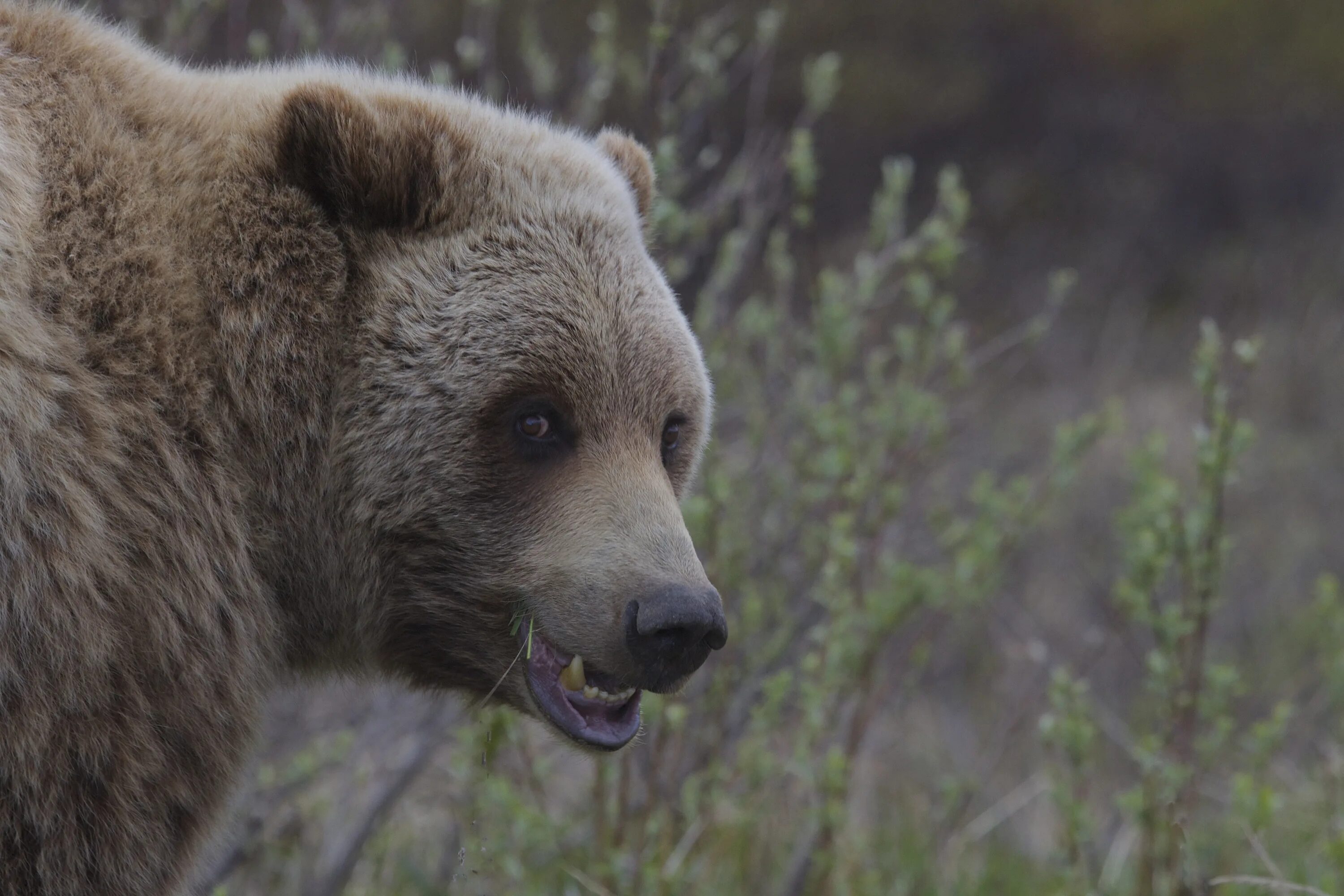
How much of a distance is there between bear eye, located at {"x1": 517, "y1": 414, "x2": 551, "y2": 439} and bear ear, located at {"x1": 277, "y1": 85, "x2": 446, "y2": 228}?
505mm

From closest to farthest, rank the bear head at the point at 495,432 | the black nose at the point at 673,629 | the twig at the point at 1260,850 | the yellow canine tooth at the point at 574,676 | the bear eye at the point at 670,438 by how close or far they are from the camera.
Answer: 1. the black nose at the point at 673,629
2. the bear head at the point at 495,432
3. the yellow canine tooth at the point at 574,676
4. the bear eye at the point at 670,438
5. the twig at the point at 1260,850

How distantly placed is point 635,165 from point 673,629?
151cm

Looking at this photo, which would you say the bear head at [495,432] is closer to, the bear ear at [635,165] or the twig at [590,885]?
the bear ear at [635,165]

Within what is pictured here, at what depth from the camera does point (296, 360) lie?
2881 millimetres

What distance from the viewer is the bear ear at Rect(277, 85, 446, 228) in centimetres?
288

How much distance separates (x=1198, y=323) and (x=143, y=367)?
13609 millimetres

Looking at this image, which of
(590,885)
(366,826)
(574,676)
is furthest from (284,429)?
(366,826)

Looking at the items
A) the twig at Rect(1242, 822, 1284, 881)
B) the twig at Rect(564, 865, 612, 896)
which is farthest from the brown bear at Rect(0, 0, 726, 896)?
the twig at Rect(1242, 822, 1284, 881)

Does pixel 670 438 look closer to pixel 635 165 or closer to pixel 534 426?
pixel 534 426

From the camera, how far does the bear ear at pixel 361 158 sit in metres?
2.88

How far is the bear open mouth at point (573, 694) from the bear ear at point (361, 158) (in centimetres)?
98

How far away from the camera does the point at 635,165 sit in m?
3.77

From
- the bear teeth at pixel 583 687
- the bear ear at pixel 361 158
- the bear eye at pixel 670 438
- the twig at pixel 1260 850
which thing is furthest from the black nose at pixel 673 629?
the twig at pixel 1260 850

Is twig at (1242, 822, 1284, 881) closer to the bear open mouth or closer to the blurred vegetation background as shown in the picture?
the blurred vegetation background
